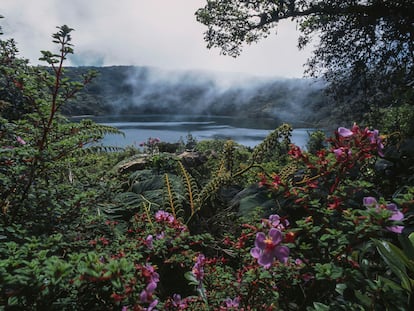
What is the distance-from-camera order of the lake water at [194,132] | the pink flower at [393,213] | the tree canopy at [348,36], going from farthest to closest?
the lake water at [194,132] < the tree canopy at [348,36] < the pink flower at [393,213]

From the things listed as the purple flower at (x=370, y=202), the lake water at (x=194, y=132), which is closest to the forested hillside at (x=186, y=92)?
the lake water at (x=194, y=132)

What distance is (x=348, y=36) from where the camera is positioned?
3.24 metres

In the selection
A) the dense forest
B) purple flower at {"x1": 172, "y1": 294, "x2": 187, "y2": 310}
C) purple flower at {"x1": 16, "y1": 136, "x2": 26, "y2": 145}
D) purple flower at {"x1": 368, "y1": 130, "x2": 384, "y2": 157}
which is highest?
purple flower at {"x1": 368, "y1": 130, "x2": 384, "y2": 157}

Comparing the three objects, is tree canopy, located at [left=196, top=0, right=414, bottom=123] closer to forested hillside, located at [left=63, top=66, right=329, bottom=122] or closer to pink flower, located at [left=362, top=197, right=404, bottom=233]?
pink flower, located at [left=362, top=197, right=404, bottom=233]

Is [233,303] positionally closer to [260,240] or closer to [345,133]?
[260,240]

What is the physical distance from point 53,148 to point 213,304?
0.75m

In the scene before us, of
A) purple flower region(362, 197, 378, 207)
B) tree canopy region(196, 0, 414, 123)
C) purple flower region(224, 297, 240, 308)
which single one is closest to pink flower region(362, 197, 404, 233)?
purple flower region(362, 197, 378, 207)

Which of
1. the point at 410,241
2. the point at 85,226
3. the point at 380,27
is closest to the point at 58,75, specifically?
the point at 85,226

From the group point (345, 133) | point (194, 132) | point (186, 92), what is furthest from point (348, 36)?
point (186, 92)

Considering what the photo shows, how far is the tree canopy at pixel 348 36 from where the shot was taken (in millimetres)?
2984

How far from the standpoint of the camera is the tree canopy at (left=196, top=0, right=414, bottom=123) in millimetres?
2984

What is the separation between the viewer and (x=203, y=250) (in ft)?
5.13

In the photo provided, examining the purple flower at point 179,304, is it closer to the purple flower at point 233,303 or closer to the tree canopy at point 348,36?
the purple flower at point 233,303

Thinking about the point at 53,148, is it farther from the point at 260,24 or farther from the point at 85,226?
the point at 260,24
